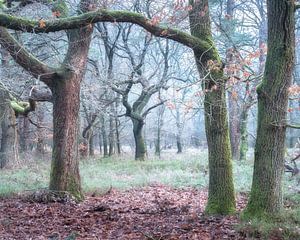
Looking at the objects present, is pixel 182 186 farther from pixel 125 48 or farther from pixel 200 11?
pixel 125 48

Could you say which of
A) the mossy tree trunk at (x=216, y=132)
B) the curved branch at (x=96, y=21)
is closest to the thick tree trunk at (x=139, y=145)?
the mossy tree trunk at (x=216, y=132)

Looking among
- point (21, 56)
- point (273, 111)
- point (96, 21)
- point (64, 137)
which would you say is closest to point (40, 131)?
point (64, 137)

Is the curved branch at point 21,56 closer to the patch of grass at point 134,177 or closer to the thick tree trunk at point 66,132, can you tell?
the thick tree trunk at point 66,132

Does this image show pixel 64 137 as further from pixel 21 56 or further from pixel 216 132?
pixel 216 132

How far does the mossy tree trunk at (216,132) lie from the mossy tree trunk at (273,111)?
1.22m

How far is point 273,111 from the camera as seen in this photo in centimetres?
656

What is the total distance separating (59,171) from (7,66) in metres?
7.90

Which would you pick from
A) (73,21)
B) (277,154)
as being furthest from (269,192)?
(73,21)

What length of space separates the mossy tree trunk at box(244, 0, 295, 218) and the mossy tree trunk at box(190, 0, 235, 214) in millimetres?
1218

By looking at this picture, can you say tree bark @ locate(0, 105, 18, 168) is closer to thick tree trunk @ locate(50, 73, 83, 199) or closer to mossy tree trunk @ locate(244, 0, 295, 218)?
thick tree trunk @ locate(50, 73, 83, 199)

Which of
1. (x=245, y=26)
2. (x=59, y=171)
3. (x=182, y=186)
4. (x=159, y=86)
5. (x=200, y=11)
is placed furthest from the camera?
(x=159, y=86)

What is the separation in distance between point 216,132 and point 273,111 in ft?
5.42

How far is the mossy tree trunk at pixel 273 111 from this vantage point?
254 inches

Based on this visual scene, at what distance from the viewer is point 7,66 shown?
16109mm
